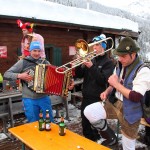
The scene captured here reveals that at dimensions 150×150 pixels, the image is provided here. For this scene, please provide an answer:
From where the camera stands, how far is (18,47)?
764 centimetres

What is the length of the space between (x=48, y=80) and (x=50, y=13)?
16.3 ft

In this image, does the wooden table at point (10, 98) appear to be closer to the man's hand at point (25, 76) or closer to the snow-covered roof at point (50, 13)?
the man's hand at point (25, 76)

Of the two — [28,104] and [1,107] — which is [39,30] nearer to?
[1,107]

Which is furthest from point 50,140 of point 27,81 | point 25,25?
point 25,25

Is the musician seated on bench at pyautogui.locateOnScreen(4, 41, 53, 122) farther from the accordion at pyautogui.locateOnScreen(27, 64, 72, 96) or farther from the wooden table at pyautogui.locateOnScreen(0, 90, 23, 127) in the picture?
the wooden table at pyautogui.locateOnScreen(0, 90, 23, 127)

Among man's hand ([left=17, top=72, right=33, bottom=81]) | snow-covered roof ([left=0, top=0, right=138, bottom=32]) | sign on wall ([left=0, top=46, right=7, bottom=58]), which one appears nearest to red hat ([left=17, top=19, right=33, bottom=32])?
snow-covered roof ([left=0, top=0, right=138, bottom=32])

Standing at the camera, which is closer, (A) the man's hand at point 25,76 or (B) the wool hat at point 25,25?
(A) the man's hand at point 25,76

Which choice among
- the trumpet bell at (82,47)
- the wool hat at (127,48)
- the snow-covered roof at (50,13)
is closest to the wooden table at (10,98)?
the trumpet bell at (82,47)

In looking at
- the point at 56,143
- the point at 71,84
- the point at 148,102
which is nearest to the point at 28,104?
the point at 71,84

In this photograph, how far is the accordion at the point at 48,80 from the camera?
3.96 metres

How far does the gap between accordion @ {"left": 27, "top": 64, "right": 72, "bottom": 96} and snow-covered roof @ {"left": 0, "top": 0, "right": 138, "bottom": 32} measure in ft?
11.6

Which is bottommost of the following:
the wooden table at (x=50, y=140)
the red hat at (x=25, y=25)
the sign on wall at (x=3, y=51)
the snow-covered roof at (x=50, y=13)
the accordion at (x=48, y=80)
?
the wooden table at (x=50, y=140)

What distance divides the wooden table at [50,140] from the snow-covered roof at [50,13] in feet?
14.1

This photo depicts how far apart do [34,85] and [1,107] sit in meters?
1.77
